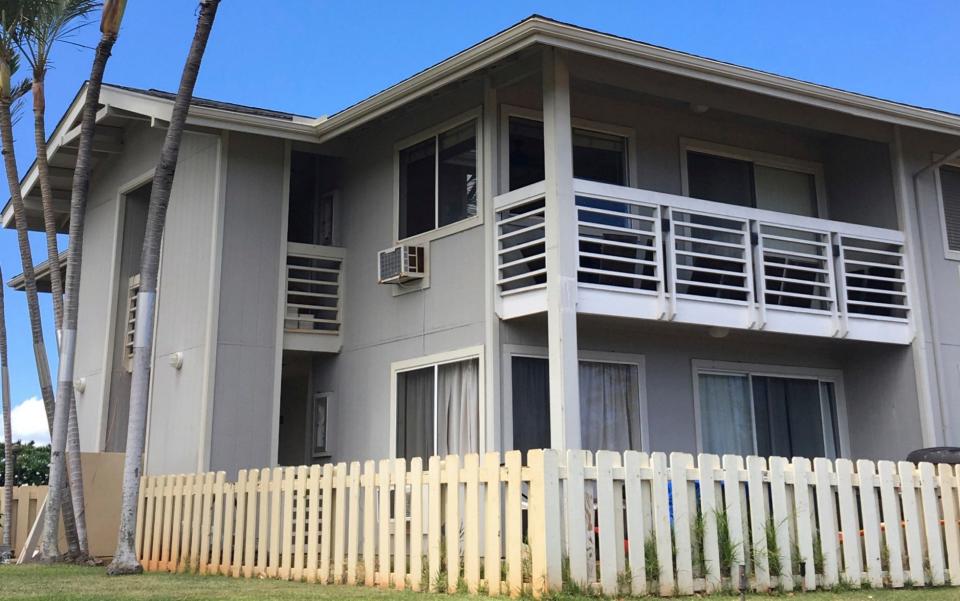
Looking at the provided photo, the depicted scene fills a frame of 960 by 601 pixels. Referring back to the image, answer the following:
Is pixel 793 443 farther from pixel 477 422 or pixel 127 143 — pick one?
pixel 127 143

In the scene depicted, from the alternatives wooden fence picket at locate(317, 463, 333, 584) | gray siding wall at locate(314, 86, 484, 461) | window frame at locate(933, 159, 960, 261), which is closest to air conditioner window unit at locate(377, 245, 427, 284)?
gray siding wall at locate(314, 86, 484, 461)

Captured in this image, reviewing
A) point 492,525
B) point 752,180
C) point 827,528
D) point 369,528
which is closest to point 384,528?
point 369,528

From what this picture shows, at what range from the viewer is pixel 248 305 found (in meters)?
14.6

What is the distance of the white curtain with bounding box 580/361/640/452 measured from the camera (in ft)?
41.4

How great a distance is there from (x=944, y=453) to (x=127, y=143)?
13.7 meters

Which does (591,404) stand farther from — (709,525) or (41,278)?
(41,278)

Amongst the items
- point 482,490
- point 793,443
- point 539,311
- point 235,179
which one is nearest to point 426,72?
point 539,311

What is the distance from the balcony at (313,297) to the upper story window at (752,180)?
5.29 meters

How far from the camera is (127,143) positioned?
17.9m

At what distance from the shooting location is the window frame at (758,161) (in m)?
14.6

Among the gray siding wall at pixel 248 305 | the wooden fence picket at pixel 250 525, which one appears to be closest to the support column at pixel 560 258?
the wooden fence picket at pixel 250 525

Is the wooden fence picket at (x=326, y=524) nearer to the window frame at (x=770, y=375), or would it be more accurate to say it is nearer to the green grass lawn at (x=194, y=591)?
the green grass lawn at (x=194, y=591)

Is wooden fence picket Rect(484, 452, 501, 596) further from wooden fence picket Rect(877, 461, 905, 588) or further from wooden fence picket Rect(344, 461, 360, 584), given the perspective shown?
wooden fence picket Rect(877, 461, 905, 588)

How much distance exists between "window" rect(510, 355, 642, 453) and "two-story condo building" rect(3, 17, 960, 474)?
0.03 metres
